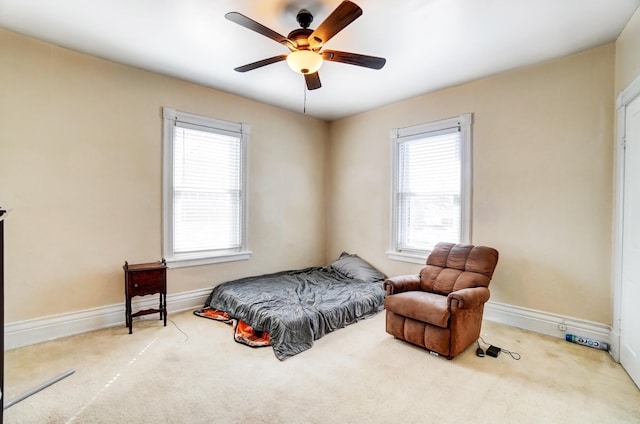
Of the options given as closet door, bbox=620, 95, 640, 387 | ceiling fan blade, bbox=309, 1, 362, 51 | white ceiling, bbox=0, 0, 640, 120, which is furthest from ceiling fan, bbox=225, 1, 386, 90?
closet door, bbox=620, 95, 640, 387

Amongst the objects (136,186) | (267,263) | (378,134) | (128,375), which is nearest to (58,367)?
(128,375)

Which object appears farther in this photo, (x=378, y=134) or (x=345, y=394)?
(x=378, y=134)

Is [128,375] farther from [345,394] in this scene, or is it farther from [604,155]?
[604,155]

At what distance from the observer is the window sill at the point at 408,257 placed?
408 cm

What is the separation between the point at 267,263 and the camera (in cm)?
457

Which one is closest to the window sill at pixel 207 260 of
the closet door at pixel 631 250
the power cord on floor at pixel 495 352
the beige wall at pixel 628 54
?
the power cord on floor at pixel 495 352

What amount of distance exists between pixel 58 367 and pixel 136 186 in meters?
1.79

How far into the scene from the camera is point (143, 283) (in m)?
3.16

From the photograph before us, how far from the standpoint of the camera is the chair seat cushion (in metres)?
2.56

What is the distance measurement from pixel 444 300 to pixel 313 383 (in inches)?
52.0

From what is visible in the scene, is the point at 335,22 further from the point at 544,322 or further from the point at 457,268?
the point at 544,322

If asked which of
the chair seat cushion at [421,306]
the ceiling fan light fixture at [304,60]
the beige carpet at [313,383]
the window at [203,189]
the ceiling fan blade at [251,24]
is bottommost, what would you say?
the beige carpet at [313,383]

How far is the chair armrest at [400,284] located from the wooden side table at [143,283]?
231cm

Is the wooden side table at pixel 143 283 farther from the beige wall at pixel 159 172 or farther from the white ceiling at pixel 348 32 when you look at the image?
the white ceiling at pixel 348 32
